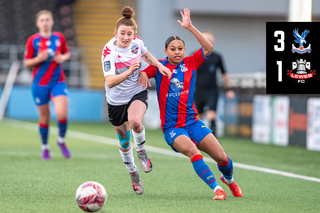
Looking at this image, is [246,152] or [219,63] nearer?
[246,152]

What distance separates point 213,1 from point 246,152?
12.4 m

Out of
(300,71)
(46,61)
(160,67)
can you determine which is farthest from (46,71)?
(300,71)

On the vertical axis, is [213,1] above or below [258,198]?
above

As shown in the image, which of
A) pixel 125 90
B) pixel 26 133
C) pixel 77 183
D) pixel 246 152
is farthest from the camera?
pixel 26 133

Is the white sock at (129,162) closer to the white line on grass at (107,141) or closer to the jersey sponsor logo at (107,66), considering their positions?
Result: the jersey sponsor logo at (107,66)

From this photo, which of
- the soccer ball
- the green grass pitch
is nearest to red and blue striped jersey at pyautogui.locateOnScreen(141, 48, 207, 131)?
the green grass pitch

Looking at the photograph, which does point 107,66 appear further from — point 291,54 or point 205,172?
point 291,54

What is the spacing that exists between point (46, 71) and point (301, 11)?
4139 millimetres

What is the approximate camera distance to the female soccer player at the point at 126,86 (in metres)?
5.09

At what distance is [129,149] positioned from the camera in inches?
220

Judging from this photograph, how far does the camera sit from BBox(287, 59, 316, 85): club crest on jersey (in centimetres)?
834

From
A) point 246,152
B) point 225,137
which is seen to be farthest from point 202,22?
point 246,152

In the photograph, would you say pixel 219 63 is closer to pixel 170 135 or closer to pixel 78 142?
pixel 78 142

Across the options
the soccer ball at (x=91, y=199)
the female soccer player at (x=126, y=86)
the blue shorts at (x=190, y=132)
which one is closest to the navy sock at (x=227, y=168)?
the blue shorts at (x=190, y=132)
